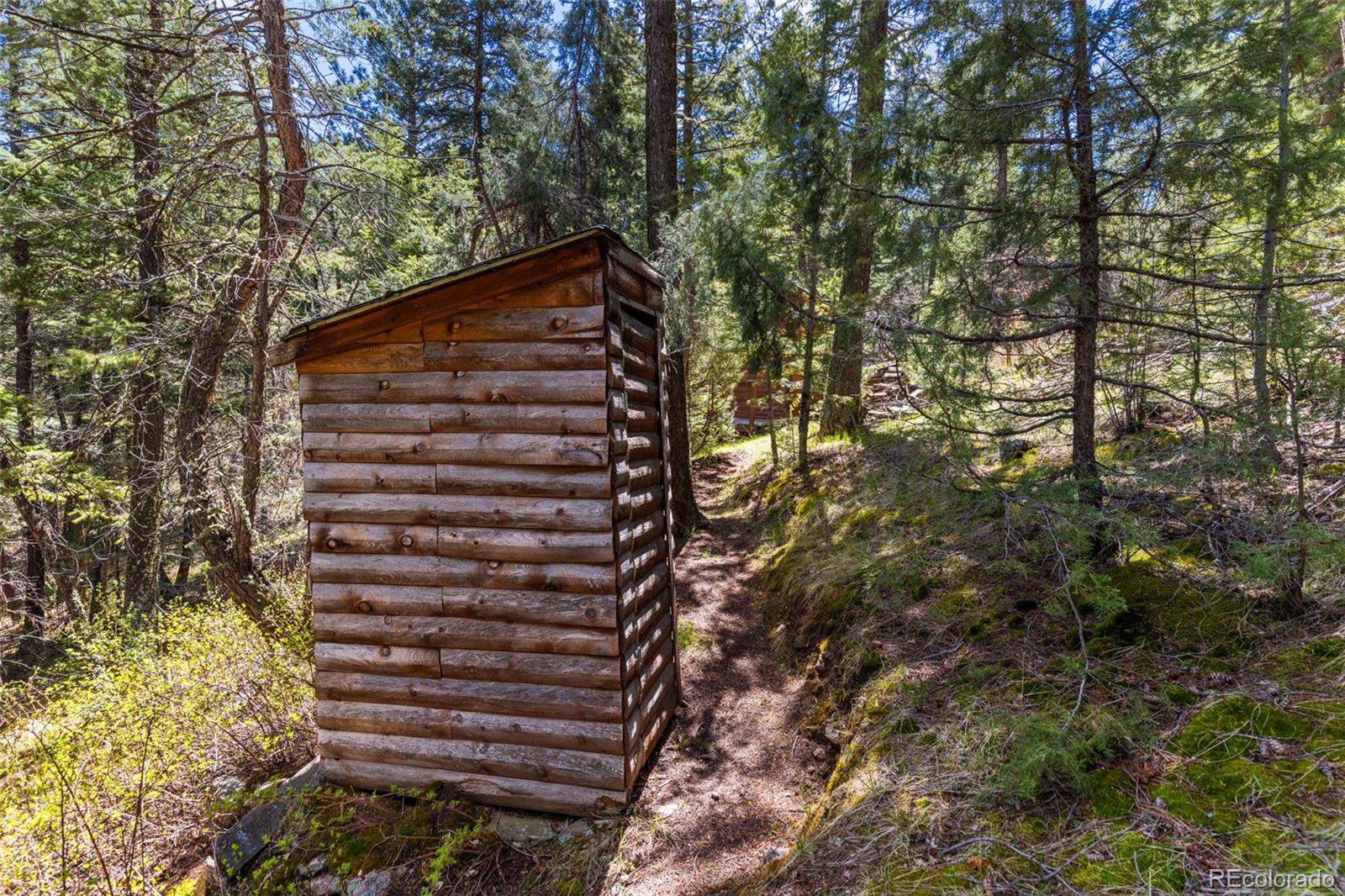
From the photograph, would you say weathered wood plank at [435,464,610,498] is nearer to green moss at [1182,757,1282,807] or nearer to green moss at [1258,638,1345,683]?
green moss at [1182,757,1282,807]

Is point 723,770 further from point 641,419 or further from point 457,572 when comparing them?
point 641,419

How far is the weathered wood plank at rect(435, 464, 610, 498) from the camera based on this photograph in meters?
→ 3.65

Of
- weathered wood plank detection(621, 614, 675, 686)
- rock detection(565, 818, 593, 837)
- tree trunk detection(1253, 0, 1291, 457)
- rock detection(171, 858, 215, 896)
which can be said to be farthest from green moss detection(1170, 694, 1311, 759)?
rock detection(171, 858, 215, 896)

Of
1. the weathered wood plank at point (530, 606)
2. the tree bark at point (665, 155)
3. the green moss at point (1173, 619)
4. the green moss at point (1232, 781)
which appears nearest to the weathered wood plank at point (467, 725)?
the weathered wood plank at point (530, 606)

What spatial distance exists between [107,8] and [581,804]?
37.2ft

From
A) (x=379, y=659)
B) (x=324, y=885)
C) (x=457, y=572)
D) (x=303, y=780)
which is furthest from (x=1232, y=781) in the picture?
(x=303, y=780)

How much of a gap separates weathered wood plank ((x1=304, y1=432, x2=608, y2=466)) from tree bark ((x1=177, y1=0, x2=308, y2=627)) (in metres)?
3.10

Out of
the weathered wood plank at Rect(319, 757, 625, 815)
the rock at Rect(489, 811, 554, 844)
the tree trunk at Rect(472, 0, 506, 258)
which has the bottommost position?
the rock at Rect(489, 811, 554, 844)

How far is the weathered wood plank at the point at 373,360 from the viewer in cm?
389

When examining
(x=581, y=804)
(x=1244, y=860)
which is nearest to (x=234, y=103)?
(x=581, y=804)

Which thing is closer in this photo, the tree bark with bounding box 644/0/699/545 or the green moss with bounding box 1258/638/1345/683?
the green moss with bounding box 1258/638/1345/683

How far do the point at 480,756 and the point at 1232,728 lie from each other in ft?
13.9

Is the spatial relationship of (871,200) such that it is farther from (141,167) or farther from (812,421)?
(141,167)

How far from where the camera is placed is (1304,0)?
3.30 meters
